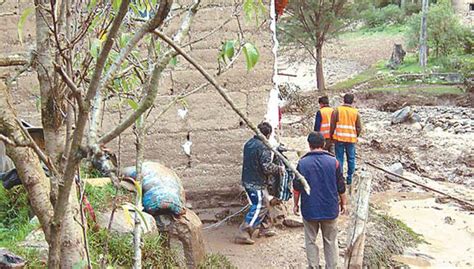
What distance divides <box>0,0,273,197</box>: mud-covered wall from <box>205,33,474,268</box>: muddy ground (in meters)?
0.70

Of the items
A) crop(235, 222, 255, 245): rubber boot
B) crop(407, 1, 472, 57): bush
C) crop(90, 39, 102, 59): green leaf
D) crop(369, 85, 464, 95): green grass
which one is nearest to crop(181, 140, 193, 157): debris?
crop(235, 222, 255, 245): rubber boot

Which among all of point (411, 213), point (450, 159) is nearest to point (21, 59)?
point (411, 213)

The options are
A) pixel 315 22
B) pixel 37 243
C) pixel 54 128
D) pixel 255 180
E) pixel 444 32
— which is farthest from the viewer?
pixel 444 32

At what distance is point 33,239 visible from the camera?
12.4 feet

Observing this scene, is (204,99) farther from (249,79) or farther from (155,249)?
(155,249)

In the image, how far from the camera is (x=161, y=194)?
484 cm

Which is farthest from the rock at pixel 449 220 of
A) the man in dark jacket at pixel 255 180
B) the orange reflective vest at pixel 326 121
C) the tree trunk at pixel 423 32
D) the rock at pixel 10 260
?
the tree trunk at pixel 423 32

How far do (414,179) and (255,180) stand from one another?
5.47 meters

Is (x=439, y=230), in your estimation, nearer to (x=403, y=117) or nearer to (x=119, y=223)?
(x=119, y=223)

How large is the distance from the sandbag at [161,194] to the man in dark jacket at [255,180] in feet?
3.57

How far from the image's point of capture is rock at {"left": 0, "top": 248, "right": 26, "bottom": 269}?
3225 millimetres

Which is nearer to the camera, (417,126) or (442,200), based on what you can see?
(442,200)

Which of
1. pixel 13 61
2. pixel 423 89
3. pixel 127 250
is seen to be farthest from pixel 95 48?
pixel 423 89

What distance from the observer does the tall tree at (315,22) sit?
22.1m
